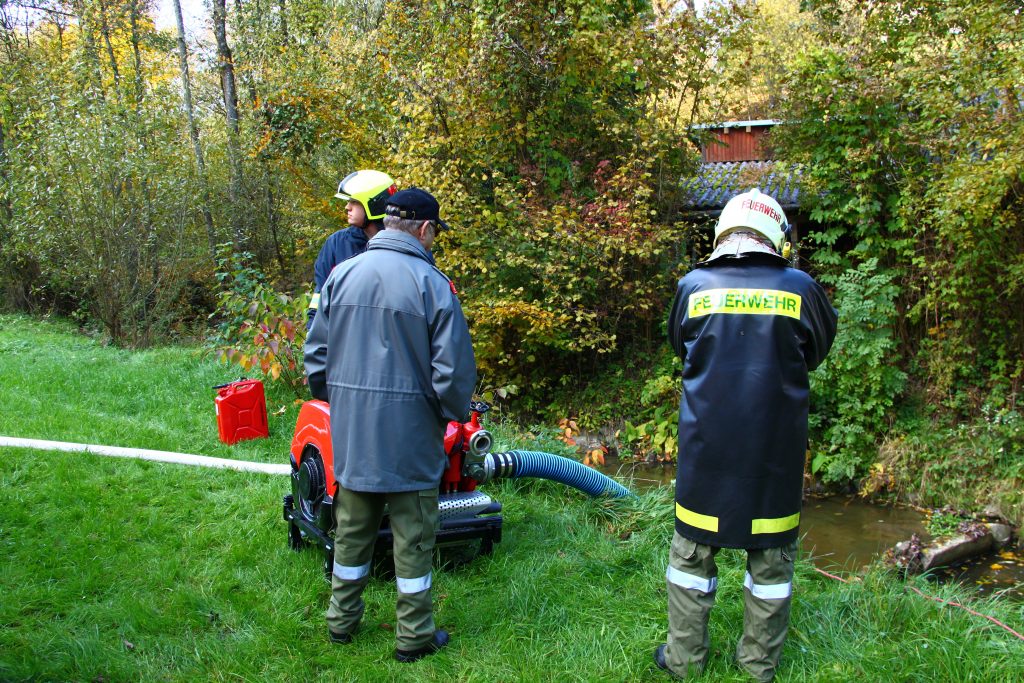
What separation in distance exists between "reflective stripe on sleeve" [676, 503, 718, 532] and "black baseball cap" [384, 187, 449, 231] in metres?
1.52

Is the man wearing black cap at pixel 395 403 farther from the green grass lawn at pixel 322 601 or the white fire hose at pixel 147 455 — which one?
the white fire hose at pixel 147 455

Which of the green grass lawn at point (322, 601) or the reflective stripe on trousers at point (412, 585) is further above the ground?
the reflective stripe on trousers at point (412, 585)

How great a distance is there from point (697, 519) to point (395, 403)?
1.19 meters

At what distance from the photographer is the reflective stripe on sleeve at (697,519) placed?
2719 mm

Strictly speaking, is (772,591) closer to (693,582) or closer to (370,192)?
(693,582)

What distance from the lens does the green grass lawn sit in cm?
295

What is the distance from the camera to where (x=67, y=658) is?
9.61 feet

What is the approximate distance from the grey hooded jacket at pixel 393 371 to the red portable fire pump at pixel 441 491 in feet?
1.97

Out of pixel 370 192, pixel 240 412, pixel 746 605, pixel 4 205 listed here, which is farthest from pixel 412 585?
pixel 4 205

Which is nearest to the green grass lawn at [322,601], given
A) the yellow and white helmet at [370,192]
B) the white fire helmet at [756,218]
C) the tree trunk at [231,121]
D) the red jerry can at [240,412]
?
the red jerry can at [240,412]

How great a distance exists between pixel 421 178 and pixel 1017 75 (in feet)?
19.1

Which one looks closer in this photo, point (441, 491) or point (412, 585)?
point (412, 585)

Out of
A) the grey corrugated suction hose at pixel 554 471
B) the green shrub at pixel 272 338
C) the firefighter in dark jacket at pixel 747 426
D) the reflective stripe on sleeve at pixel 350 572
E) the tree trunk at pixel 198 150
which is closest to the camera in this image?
the firefighter in dark jacket at pixel 747 426

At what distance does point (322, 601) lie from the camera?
11.5ft
